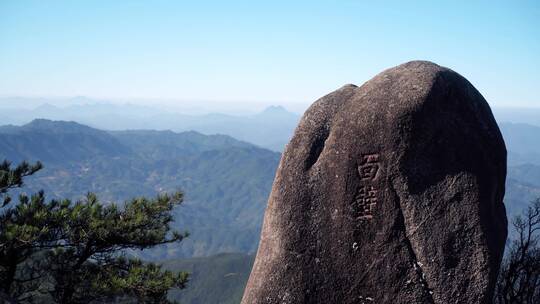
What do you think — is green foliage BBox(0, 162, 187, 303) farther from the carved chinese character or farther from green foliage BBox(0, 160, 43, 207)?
the carved chinese character

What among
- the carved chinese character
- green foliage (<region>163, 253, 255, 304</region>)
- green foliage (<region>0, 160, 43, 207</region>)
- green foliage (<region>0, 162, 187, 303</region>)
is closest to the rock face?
the carved chinese character

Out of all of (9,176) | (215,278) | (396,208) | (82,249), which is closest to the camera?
(396,208)

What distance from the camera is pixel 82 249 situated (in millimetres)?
11508

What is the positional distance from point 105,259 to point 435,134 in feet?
29.7

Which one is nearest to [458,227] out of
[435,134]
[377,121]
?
[435,134]

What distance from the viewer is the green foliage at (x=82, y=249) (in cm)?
1058

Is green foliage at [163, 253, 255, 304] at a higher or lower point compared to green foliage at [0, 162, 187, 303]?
lower

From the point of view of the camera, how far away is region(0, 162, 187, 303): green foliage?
34.7ft

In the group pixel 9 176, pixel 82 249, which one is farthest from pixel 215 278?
pixel 9 176

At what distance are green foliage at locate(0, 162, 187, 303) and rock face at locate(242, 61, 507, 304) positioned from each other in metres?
4.63

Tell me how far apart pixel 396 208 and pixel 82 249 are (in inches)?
324

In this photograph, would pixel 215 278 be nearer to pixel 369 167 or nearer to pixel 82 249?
pixel 82 249

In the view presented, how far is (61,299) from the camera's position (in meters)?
10.9

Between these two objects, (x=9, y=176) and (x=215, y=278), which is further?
(x=215, y=278)
